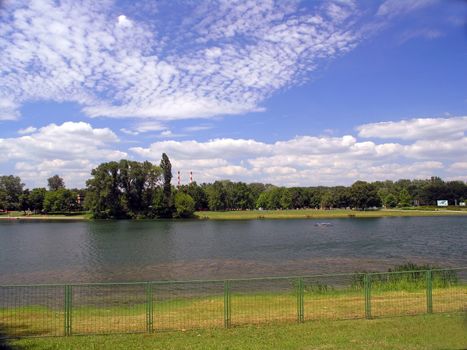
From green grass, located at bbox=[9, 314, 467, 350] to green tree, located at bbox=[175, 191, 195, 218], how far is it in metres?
143

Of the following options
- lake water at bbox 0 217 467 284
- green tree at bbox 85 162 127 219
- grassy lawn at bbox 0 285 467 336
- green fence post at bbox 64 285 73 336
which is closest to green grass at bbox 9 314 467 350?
green fence post at bbox 64 285 73 336

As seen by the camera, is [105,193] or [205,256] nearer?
[205,256]

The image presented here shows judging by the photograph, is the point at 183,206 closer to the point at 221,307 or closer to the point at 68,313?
the point at 221,307

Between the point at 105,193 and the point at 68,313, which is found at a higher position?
the point at 105,193

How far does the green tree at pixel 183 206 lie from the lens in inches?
6275

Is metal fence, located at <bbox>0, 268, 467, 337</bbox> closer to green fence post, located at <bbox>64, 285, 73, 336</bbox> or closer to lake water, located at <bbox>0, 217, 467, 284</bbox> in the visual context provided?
green fence post, located at <bbox>64, 285, 73, 336</bbox>

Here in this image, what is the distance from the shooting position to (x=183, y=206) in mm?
160000

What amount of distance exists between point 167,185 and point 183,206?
9.18m

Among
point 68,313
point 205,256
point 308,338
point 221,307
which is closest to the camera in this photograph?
point 308,338

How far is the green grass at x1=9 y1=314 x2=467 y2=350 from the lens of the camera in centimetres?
1452

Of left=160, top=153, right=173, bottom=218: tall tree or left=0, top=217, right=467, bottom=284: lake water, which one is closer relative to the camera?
left=0, top=217, right=467, bottom=284: lake water

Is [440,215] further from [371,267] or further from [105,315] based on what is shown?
[105,315]

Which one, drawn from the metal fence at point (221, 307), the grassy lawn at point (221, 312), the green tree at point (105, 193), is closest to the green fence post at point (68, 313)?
the metal fence at point (221, 307)

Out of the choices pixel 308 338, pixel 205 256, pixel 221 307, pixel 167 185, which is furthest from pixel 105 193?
pixel 308 338
